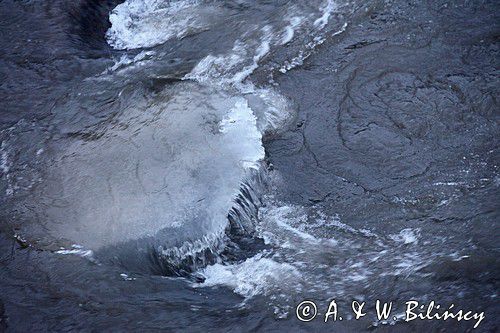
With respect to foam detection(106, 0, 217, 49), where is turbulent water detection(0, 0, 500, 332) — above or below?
below

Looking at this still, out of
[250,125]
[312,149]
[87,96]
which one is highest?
[87,96]

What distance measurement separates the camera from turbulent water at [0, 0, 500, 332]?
3.29 metres

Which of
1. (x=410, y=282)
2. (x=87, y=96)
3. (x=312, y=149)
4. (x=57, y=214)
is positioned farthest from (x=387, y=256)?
(x=87, y=96)

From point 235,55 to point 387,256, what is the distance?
2.29 metres

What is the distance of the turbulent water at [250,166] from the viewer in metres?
3.29

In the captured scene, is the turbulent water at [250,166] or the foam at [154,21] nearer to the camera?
the turbulent water at [250,166]

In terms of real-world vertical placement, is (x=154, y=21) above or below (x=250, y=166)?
above

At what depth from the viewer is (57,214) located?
3.86 m

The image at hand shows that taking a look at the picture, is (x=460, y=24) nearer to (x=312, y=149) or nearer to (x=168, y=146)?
(x=312, y=149)

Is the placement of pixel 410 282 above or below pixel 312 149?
below

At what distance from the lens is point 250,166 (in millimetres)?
3887

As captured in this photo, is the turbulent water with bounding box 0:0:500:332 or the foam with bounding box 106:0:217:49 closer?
the turbulent water with bounding box 0:0:500:332

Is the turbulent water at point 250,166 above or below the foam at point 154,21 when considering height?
below

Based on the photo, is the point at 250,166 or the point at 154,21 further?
the point at 154,21
